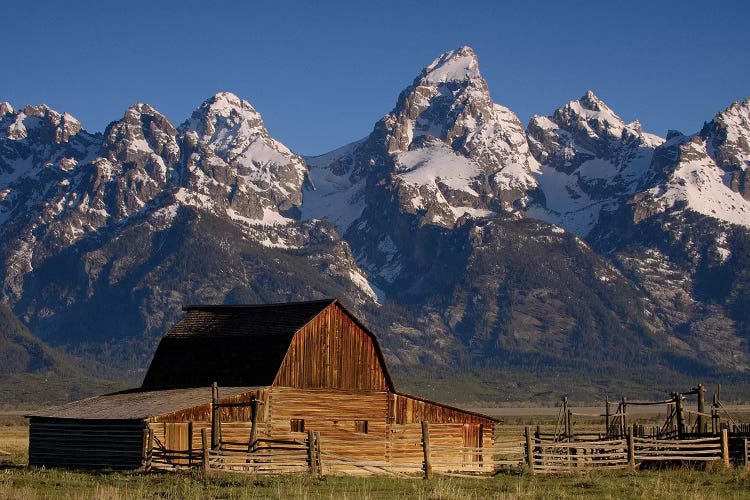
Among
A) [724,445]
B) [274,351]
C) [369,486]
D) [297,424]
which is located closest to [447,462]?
[297,424]

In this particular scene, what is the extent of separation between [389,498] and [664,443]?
1778 cm

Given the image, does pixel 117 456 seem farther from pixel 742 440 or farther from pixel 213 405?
pixel 742 440

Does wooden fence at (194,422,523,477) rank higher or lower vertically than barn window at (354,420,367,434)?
lower

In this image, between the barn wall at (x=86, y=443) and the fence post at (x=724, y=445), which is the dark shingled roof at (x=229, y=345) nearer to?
the barn wall at (x=86, y=443)

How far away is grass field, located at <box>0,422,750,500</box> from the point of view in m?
39.1

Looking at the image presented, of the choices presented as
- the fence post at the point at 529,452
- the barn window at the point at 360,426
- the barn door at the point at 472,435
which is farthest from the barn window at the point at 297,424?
the fence post at the point at 529,452

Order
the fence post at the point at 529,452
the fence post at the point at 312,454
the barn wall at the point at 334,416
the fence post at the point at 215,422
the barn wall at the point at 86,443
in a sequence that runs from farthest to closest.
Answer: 1. the barn wall at the point at 334,416
2. the barn wall at the point at 86,443
3. the fence post at the point at 215,422
4. the fence post at the point at 529,452
5. the fence post at the point at 312,454

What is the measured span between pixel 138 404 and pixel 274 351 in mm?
6217

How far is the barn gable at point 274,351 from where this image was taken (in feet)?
193

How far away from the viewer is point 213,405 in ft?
168

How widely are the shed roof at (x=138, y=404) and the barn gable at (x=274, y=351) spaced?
1.21 m

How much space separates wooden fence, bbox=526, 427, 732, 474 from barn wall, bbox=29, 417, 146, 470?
15.3 metres

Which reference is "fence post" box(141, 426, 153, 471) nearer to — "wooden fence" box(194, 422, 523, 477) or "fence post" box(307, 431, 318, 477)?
"wooden fence" box(194, 422, 523, 477)

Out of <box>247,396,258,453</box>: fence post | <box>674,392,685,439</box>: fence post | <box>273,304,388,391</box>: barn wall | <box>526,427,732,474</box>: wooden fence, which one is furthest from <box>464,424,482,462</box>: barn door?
<box>247,396,258,453</box>: fence post
